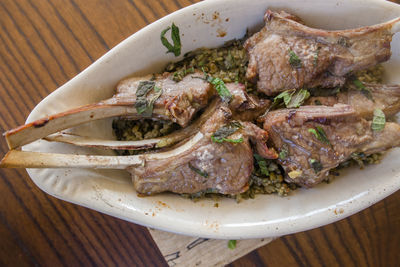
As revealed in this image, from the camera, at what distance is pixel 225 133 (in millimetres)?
1565

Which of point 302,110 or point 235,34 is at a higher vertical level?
point 235,34

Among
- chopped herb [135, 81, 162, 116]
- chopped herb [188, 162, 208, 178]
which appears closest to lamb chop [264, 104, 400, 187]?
chopped herb [188, 162, 208, 178]

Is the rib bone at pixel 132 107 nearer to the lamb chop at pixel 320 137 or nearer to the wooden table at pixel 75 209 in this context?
the lamb chop at pixel 320 137

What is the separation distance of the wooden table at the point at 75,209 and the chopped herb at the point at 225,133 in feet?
3.49

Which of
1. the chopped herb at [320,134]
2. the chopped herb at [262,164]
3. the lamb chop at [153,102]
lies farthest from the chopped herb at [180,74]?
the chopped herb at [320,134]

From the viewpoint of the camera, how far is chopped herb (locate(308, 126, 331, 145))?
1598 mm

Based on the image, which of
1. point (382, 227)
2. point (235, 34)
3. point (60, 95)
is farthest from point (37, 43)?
point (382, 227)

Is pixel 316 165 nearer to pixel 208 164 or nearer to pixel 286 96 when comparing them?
pixel 286 96

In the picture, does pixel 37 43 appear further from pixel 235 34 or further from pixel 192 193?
pixel 192 193

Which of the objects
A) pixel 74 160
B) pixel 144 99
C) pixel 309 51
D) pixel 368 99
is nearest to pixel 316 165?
pixel 368 99

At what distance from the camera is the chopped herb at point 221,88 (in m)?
1.63

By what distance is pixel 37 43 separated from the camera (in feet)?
7.08

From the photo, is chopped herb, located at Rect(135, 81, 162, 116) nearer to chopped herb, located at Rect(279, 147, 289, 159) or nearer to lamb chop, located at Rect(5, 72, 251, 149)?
lamb chop, located at Rect(5, 72, 251, 149)

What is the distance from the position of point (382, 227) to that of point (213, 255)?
4.26ft
